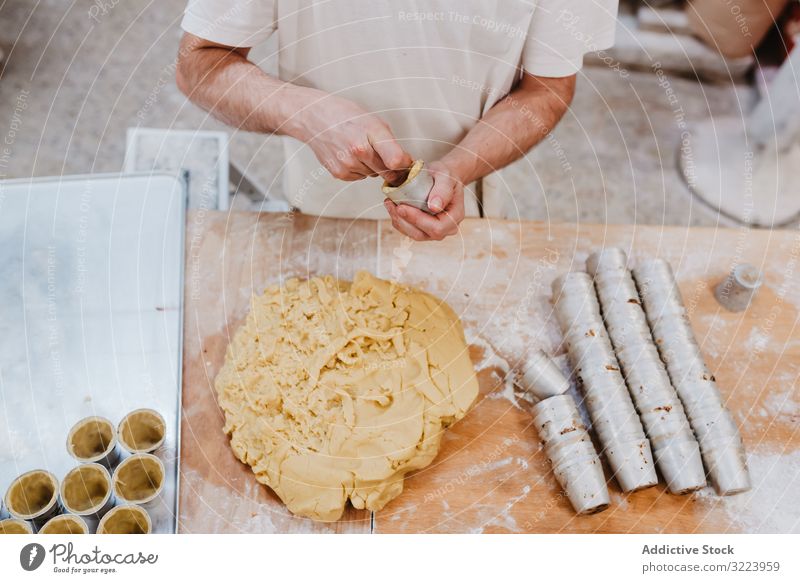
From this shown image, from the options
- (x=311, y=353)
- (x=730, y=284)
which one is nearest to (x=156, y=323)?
(x=311, y=353)

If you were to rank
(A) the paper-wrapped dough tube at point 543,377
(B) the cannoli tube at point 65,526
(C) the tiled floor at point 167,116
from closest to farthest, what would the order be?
(B) the cannoli tube at point 65,526
(A) the paper-wrapped dough tube at point 543,377
(C) the tiled floor at point 167,116

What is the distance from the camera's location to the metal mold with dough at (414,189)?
944 millimetres

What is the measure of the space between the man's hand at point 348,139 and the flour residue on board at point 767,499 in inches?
31.3

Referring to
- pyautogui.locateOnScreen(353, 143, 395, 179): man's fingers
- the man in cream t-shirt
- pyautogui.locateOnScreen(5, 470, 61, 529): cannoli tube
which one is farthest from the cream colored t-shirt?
pyautogui.locateOnScreen(5, 470, 61, 529): cannoli tube

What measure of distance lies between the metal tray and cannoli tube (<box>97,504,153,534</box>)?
0.04m

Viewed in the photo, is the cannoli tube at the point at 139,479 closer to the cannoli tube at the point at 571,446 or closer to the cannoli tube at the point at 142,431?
the cannoli tube at the point at 142,431

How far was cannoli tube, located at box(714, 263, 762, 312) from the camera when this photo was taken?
3.97ft

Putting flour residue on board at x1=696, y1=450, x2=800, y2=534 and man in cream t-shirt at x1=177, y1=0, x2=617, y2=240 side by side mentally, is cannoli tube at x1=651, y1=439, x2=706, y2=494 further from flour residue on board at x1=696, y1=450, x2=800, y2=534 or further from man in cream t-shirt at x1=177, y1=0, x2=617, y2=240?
man in cream t-shirt at x1=177, y1=0, x2=617, y2=240

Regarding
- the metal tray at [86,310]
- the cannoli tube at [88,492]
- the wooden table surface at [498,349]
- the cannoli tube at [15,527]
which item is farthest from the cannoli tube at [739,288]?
the cannoli tube at [15,527]

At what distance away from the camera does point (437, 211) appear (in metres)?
1.00

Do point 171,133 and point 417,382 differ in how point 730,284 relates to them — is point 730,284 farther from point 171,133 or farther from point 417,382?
point 171,133

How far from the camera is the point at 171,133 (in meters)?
1.45

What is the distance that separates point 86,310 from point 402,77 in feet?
2.48

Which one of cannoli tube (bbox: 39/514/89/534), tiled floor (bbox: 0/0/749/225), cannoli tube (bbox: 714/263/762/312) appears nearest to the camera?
cannoli tube (bbox: 39/514/89/534)
